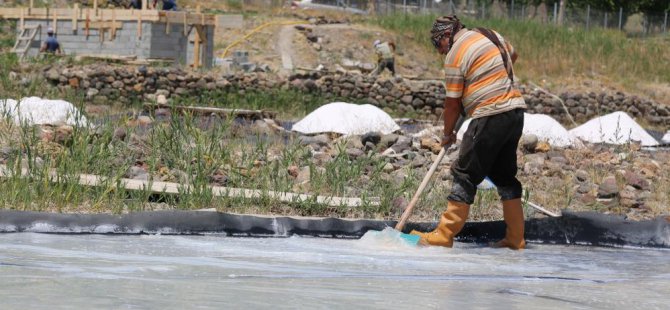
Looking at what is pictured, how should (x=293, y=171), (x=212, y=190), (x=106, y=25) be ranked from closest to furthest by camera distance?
(x=212, y=190) → (x=293, y=171) → (x=106, y=25)

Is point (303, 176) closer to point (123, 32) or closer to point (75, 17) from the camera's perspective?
point (123, 32)

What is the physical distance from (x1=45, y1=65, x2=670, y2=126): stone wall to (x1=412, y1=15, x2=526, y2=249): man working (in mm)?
12000

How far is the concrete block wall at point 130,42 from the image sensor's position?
904 inches

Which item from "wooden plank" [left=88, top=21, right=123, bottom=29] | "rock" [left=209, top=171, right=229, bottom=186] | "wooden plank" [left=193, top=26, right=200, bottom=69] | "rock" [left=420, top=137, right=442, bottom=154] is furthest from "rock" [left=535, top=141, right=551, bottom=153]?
"wooden plank" [left=88, top=21, right=123, bottom=29]

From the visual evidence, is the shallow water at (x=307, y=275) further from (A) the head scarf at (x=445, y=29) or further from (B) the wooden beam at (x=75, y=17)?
(B) the wooden beam at (x=75, y=17)

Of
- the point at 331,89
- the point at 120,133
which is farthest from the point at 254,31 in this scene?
the point at 120,133

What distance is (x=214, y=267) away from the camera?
18.0ft

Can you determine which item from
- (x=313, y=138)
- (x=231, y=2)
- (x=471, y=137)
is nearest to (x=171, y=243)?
(x=471, y=137)

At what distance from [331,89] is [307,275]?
54.2 feet

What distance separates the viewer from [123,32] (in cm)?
2328

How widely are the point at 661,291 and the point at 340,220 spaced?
7.24 ft

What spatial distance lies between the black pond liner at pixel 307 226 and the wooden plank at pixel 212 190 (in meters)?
0.52

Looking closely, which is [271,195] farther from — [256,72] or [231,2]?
[231,2]

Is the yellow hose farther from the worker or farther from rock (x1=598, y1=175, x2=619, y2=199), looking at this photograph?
rock (x1=598, y1=175, x2=619, y2=199)
